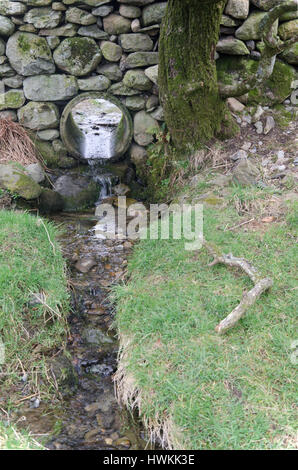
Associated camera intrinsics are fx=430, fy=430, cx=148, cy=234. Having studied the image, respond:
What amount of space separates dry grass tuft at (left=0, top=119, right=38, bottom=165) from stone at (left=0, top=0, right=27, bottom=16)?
4.61 ft

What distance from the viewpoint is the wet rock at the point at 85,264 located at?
4.54m

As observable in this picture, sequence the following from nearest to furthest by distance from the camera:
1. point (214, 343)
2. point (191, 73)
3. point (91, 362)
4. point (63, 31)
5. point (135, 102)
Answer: point (214, 343) < point (91, 362) < point (191, 73) < point (63, 31) < point (135, 102)

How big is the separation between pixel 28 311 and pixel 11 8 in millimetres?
4325

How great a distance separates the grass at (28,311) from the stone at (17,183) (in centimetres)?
105

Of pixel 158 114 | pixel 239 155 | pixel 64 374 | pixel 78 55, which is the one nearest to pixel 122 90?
pixel 158 114

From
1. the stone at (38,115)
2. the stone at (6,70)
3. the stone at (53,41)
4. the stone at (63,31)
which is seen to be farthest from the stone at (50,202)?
the stone at (63,31)

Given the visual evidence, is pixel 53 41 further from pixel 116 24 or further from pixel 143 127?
pixel 143 127

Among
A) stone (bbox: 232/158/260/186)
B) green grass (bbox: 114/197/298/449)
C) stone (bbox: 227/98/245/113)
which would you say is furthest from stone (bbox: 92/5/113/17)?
green grass (bbox: 114/197/298/449)

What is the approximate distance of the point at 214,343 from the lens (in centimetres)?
313

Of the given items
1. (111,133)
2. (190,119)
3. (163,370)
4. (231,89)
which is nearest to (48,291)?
A: (163,370)

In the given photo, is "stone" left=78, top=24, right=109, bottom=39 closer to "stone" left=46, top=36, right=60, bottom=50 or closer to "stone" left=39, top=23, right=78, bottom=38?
"stone" left=39, top=23, right=78, bottom=38

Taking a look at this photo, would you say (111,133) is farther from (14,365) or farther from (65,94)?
(14,365)

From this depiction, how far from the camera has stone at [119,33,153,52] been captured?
19.1 feet

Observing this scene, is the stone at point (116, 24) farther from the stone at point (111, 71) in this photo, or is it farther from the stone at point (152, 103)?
the stone at point (152, 103)
